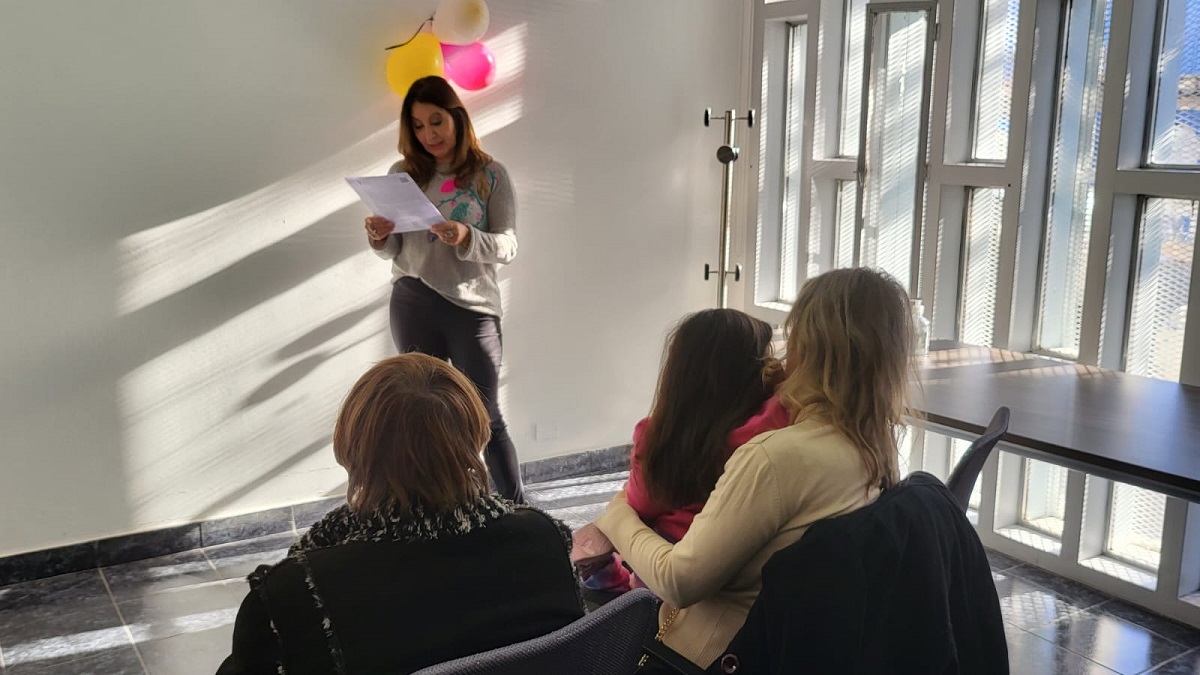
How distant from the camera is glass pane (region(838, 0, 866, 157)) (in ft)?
13.7

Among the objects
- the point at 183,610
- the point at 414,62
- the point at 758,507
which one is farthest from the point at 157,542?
the point at 758,507

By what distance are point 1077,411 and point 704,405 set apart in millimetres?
1190

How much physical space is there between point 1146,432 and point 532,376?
247 centimetres

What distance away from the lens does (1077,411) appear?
98.2 inches

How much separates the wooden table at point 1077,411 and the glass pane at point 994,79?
84cm

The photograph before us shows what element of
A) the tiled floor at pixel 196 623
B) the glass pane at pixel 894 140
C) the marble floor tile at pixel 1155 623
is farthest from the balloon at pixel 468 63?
the marble floor tile at pixel 1155 623

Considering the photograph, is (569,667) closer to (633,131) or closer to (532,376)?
(532,376)

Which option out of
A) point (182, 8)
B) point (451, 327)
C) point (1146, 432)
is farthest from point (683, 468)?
point (182, 8)

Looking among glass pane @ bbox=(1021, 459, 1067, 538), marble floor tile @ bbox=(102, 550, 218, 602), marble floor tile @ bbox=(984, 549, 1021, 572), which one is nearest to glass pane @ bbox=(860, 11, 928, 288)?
glass pane @ bbox=(1021, 459, 1067, 538)

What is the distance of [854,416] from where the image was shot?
1610 millimetres

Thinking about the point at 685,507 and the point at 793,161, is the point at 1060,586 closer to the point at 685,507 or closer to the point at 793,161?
the point at 793,161

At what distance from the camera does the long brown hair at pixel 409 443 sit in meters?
1.48

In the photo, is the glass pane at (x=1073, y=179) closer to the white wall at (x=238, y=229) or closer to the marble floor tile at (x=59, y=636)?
the white wall at (x=238, y=229)

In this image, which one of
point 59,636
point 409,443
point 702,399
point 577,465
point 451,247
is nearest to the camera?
point 409,443
